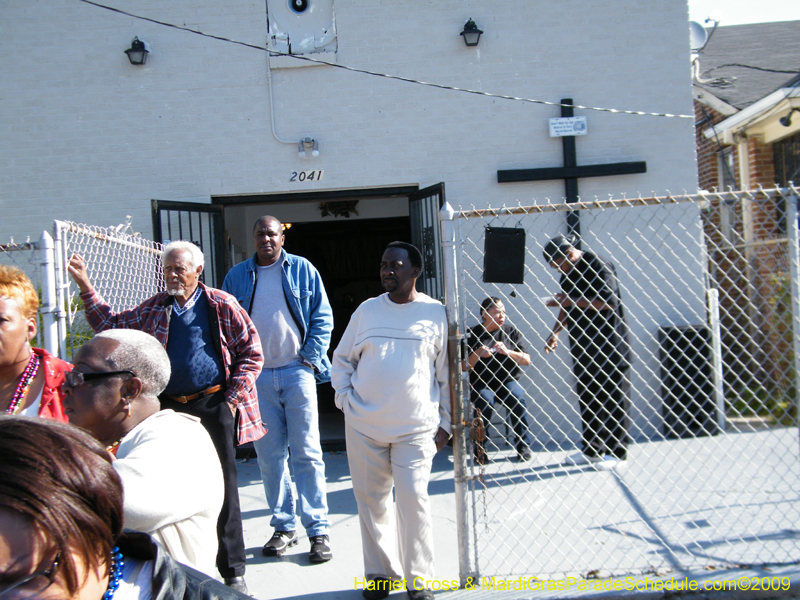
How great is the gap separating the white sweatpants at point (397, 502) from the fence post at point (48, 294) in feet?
4.82

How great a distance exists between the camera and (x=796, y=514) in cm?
389

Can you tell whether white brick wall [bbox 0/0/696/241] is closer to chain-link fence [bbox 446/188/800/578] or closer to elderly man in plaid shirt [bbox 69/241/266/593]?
chain-link fence [bbox 446/188/800/578]

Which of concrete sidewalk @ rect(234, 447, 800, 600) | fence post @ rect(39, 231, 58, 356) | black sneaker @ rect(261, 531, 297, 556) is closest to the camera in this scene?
fence post @ rect(39, 231, 58, 356)

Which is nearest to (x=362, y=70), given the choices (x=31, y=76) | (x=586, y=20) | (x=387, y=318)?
(x=586, y=20)

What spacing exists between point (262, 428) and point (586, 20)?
5.25m

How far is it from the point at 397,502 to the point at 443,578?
659mm

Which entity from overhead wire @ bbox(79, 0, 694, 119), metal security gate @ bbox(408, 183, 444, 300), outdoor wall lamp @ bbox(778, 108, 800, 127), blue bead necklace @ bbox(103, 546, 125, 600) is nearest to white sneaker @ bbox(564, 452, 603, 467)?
metal security gate @ bbox(408, 183, 444, 300)

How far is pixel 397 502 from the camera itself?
2918 millimetres

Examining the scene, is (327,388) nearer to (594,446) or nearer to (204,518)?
(594,446)

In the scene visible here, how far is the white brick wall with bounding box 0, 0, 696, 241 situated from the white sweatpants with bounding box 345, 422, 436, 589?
366 centimetres

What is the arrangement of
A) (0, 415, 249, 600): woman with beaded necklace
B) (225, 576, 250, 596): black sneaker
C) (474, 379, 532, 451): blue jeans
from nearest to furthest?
(0, 415, 249, 600): woman with beaded necklace < (225, 576, 250, 596): black sneaker < (474, 379, 532, 451): blue jeans

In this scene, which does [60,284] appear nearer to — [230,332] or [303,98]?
[230,332]

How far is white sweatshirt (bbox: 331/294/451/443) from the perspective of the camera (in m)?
2.92

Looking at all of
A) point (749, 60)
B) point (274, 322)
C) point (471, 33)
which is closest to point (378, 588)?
point (274, 322)
